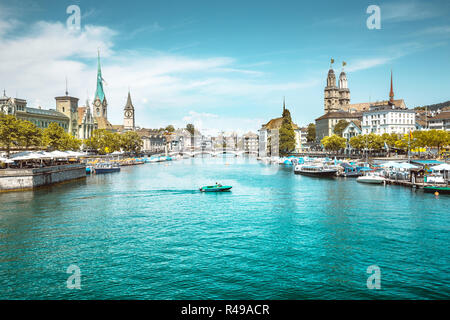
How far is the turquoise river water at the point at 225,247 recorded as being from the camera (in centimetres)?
1905

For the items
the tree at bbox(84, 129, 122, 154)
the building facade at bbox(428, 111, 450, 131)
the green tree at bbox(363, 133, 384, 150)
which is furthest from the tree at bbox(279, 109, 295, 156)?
the tree at bbox(84, 129, 122, 154)

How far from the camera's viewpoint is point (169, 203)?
149 feet

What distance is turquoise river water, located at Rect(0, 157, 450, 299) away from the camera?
19047mm

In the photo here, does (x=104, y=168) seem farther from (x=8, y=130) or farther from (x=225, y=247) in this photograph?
(x=225, y=247)

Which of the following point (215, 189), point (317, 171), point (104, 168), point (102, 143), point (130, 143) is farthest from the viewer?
point (130, 143)

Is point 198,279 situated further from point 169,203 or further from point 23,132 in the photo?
point 23,132

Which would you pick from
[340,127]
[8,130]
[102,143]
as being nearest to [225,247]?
[8,130]

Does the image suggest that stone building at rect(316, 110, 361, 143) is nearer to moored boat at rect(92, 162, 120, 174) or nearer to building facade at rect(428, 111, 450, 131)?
building facade at rect(428, 111, 450, 131)

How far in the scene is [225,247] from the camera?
25.9 metres

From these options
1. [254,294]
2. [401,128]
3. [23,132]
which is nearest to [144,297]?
[254,294]

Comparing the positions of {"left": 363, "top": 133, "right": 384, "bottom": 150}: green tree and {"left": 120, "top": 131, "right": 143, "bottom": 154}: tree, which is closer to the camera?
{"left": 363, "top": 133, "right": 384, "bottom": 150}: green tree

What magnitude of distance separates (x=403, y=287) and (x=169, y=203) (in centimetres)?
3118

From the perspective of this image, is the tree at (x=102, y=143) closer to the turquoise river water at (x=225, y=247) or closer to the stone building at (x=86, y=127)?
the stone building at (x=86, y=127)

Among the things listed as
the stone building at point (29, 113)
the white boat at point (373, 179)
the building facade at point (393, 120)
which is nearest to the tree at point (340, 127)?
the building facade at point (393, 120)
